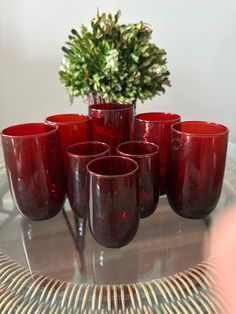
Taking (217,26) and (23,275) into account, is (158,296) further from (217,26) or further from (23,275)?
(217,26)

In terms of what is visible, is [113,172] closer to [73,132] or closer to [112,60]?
[73,132]

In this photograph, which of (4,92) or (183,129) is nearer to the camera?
(183,129)

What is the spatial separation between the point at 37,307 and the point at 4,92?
138cm

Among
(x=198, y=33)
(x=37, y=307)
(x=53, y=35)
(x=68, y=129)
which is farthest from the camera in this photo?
(x=198, y=33)

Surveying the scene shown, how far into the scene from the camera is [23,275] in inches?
20.2

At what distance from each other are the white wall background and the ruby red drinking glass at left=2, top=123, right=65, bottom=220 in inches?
41.2

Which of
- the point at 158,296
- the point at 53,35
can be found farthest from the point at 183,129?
the point at 53,35

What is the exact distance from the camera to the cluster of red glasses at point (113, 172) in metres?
0.51

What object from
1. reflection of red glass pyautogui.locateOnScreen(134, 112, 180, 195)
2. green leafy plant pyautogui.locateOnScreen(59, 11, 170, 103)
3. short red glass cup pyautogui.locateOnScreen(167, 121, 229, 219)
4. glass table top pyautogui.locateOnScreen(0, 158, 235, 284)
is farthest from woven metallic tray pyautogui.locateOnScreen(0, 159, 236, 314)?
green leafy plant pyautogui.locateOnScreen(59, 11, 170, 103)

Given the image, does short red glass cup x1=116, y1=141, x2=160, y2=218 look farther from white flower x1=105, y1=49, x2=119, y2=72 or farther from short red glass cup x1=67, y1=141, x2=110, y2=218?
white flower x1=105, y1=49, x2=119, y2=72

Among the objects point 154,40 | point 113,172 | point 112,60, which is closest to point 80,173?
point 113,172

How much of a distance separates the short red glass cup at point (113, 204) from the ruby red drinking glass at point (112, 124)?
155 mm

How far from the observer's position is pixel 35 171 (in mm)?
589

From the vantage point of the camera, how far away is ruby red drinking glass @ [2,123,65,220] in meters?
0.57
